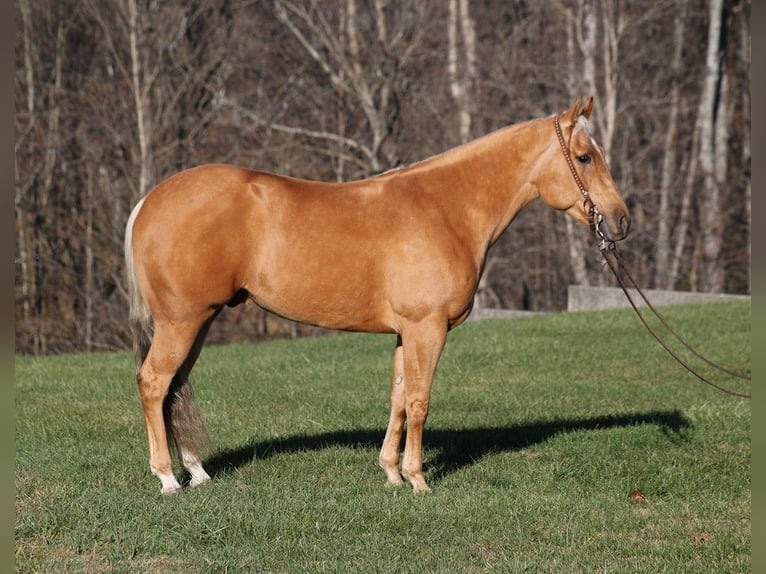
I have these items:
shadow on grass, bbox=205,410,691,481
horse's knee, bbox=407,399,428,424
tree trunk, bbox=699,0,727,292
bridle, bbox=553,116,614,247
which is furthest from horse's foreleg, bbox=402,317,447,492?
tree trunk, bbox=699,0,727,292

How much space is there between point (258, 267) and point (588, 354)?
21.7ft

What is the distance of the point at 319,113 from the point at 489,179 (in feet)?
52.2

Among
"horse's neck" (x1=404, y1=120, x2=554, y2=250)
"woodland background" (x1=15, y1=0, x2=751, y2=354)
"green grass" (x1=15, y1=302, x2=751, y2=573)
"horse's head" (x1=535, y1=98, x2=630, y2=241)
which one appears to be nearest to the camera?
"green grass" (x1=15, y1=302, x2=751, y2=573)

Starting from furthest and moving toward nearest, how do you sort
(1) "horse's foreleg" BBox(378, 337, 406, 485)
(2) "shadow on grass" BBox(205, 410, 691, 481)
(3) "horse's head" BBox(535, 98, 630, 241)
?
(2) "shadow on grass" BBox(205, 410, 691, 481) < (1) "horse's foreleg" BBox(378, 337, 406, 485) < (3) "horse's head" BBox(535, 98, 630, 241)

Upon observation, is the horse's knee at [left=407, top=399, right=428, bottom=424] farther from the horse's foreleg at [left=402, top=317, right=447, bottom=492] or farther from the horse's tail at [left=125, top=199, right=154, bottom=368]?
the horse's tail at [left=125, top=199, right=154, bottom=368]

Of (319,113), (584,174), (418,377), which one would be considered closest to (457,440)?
(418,377)

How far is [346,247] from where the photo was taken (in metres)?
5.94

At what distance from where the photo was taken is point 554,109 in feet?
72.2

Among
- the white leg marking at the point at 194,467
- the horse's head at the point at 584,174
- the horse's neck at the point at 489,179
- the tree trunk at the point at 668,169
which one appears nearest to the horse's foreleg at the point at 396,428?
the horse's neck at the point at 489,179

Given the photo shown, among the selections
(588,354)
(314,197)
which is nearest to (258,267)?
(314,197)

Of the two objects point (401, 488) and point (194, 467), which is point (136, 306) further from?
point (401, 488)

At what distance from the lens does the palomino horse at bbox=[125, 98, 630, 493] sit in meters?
5.76

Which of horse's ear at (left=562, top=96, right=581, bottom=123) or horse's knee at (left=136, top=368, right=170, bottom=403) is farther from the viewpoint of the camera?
horse's ear at (left=562, top=96, right=581, bottom=123)

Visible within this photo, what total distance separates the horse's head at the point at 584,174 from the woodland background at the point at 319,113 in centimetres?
1403
